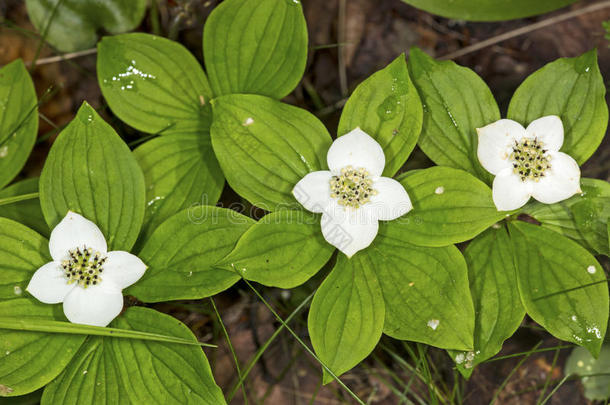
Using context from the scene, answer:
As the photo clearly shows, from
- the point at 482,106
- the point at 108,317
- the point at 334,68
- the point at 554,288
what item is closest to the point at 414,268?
the point at 554,288

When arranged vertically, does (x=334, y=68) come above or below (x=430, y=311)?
above

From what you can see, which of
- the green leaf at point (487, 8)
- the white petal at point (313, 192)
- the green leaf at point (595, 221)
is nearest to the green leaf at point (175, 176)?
the white petal at point (313, 192)

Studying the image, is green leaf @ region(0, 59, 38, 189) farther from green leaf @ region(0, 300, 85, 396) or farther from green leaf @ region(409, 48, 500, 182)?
green leaf @ region(409, 48, 500, 182)

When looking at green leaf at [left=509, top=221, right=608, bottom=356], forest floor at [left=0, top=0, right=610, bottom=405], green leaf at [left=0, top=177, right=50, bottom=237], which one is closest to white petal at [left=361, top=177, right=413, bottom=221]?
green leaf at [left=509, top=221, right=608, bottom=356]

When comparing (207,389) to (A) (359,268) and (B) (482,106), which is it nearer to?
(A) (359,268)

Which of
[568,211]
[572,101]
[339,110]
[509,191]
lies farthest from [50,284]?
[572,101]

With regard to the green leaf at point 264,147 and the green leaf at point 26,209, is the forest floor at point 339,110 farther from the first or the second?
the green leaf at point 264,147
